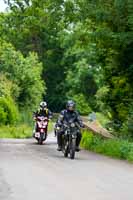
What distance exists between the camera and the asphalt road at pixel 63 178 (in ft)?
38.5

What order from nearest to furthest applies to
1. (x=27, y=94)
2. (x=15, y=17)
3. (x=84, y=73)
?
(x=27, y=94) < (x=84, y=73) < (x=15, y=17)

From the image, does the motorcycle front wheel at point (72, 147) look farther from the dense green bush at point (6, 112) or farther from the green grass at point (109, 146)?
the dense green bush at point (6, 112)

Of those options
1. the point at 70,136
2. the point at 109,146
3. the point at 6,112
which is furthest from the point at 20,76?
the point at 70,136

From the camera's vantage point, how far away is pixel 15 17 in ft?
299

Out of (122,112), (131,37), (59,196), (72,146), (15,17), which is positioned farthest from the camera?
(15,17)

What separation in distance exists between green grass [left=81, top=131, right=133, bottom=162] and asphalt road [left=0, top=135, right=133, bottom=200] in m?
0.54

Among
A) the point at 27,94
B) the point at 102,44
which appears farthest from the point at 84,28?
the point at 27,94

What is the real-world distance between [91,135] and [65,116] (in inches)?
204

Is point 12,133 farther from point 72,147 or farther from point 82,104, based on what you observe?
point 82,104

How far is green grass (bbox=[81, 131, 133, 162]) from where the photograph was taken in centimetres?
2014

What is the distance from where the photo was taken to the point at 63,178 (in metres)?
14.3

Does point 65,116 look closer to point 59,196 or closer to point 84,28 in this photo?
point 84,28

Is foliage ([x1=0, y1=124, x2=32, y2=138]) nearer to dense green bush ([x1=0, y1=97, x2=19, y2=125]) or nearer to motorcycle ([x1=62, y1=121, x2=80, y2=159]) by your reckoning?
dense green bush ([x1=0, y1=97, x2=19, y2=125])

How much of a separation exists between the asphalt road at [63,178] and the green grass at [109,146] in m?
0.54
